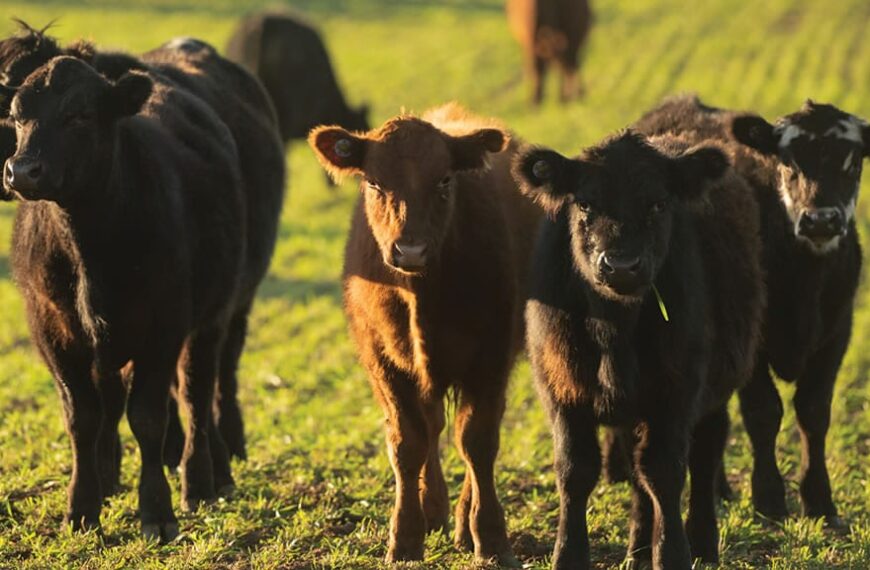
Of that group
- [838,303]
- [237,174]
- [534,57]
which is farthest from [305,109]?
[838,303]

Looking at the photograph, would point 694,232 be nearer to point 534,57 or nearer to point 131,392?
point 131,392

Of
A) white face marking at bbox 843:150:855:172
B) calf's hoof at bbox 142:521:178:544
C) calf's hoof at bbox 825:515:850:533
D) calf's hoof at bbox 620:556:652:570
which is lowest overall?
calf's hoof at bbox 620:556:652:570

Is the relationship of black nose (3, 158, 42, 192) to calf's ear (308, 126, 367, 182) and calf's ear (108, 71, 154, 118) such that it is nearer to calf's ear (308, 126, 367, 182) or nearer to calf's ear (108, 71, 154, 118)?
calf's ear (108, 71, 154, 118)

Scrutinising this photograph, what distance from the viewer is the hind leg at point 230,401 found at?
33.0 ft

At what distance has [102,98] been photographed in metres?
7.95

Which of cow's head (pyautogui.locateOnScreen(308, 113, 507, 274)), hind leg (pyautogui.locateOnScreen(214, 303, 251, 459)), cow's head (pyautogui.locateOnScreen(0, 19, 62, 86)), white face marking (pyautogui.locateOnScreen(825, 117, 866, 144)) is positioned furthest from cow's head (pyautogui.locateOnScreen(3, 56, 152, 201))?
white face marking (pyautogui.locateOnScreen(825, 117, 866, 144))

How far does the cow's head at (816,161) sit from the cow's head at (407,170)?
5.39 feet

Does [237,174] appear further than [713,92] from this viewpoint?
No

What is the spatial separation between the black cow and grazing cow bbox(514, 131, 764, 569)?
15.9 metres

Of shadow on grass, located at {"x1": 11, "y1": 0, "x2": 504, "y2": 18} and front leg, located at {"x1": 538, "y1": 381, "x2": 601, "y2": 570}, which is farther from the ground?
shadow on grass, located at {"x1": 11, "y1": 0, "x2": 504, "y2": 18}

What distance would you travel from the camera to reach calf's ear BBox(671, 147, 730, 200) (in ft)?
23.4

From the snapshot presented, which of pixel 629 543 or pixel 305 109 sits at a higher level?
pixel 305 109

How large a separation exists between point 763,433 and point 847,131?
1.64m

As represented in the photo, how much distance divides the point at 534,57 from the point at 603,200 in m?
24.2
